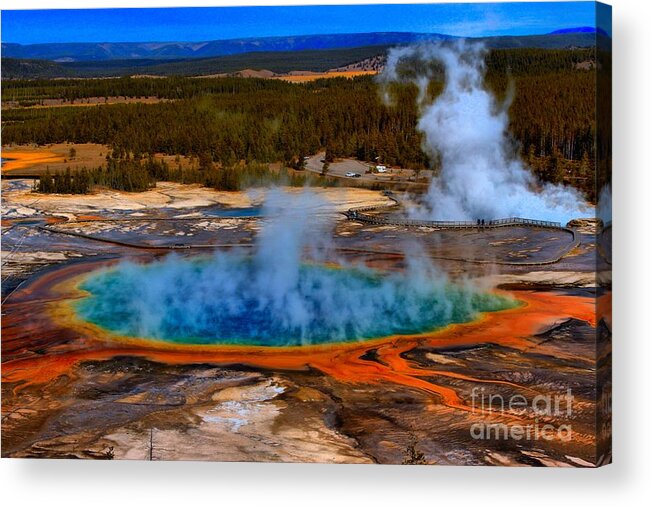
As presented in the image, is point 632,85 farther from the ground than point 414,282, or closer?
farther from the ground

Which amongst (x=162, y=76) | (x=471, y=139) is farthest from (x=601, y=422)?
(x=162, y=76)

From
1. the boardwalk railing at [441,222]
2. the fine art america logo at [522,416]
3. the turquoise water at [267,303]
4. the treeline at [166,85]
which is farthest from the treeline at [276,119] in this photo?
the fine art america logo at [522,416]

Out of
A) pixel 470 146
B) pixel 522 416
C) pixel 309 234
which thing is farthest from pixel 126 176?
pixel 522 416

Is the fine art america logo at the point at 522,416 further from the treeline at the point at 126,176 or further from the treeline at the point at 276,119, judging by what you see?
the treeline at the point at 126,176

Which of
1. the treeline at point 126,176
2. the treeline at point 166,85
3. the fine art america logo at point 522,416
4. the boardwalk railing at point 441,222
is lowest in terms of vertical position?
the fine art america logo at point 522,416

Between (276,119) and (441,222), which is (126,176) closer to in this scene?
(276,119)

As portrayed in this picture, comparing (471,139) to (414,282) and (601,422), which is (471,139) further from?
(601,422)
